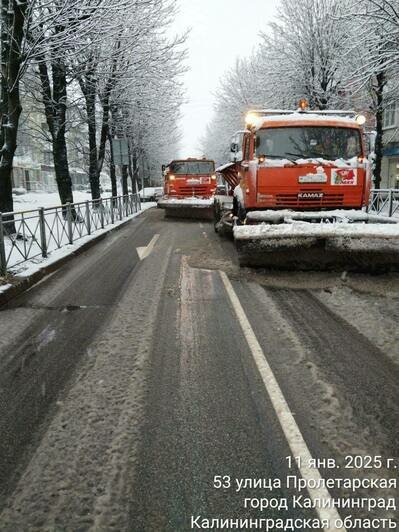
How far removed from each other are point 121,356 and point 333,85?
22.7 m

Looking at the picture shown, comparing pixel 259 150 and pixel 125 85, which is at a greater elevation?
pixel 125 85

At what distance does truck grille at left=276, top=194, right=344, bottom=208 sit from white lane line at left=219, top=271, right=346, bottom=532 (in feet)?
12.9

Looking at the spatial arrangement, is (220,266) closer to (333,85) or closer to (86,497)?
(86,497)

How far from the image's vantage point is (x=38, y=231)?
9.85m

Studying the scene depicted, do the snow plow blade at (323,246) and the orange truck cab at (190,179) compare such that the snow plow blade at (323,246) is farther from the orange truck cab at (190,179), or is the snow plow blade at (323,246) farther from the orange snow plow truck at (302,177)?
the orange truck cab at (190,179)

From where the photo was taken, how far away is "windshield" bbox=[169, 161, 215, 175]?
19.4 metres

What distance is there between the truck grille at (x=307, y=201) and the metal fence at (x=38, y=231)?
16.4 feet

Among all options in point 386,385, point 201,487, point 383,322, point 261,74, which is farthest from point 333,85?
point 201,487

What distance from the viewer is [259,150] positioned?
8.43m

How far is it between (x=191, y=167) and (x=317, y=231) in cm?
1314

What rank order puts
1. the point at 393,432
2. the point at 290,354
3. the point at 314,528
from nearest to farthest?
1. the point at 314,528
2. the point at 393,432
3. the point at 290,354

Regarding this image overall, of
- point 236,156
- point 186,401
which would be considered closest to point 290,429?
point 186,401

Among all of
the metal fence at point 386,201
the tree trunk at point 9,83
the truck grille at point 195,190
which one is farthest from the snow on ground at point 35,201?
the metal fence at point 386,201

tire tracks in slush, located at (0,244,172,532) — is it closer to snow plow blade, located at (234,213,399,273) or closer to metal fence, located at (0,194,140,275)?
snow plow blade, located at (234,213,399,273)
